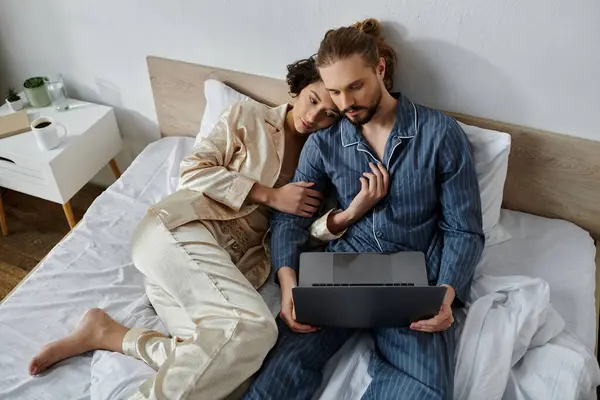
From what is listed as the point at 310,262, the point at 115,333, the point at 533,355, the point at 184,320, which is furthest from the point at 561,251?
the point at 115,333

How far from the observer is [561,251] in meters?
1.44

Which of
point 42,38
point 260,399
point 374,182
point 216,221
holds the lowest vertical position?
point 260,399

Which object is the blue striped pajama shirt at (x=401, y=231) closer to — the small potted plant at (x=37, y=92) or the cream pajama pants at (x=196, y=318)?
the cream pajama pants at (x=196, y=318)

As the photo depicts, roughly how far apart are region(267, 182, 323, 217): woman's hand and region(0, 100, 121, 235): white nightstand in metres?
0.86

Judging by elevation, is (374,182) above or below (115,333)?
above

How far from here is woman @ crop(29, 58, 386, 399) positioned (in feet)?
3.79

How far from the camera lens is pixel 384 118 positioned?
4.37ft

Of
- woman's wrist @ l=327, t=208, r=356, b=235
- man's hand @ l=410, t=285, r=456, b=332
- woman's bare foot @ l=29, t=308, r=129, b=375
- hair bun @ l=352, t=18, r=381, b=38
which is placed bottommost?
woman's bare foot @ l=29, t=308, r=129, b=375

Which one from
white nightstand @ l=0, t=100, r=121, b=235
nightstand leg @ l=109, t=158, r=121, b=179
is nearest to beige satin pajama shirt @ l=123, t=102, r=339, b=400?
white nightstand @ l=0, t=100, r=121, b=235

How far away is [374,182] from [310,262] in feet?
0.91

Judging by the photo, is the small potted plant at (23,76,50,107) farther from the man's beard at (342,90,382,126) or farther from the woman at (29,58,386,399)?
the man's beard at (342,90,382,126)

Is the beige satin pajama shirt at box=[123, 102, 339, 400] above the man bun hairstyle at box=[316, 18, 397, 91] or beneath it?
beneath

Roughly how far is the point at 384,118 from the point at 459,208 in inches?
11.4

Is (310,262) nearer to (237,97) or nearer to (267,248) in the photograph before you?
(267,248)
